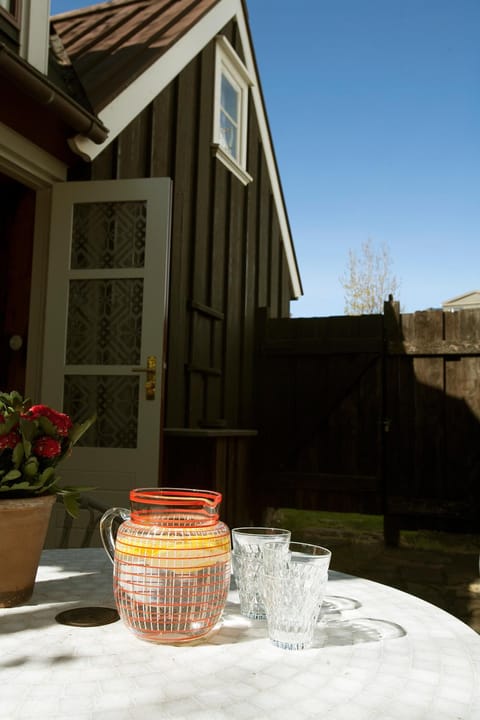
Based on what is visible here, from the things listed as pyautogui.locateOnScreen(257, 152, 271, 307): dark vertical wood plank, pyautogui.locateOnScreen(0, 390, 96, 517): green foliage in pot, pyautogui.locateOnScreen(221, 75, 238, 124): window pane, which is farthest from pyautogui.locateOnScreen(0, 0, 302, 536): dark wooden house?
pyautogui.locateOnScreen(0, 390, 96, 517): green foliage in pot

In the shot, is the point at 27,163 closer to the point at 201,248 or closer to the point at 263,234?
the point at 201,248

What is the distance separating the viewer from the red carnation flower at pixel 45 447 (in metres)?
0.93

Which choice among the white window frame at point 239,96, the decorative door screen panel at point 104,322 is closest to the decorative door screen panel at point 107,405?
the decorative door screen panel at point 104,322

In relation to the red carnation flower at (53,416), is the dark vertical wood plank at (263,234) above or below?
above

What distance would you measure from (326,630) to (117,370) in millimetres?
2794

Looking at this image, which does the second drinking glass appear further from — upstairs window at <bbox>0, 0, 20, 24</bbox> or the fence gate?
the fence gate

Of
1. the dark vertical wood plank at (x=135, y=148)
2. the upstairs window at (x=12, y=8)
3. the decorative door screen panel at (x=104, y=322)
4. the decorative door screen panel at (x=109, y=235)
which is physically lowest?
the decorative door screen panel at (x=104, y=322)

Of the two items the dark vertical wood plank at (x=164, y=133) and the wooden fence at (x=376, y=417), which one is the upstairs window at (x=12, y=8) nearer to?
the dark vertical wood plank at (x=164, y=133)

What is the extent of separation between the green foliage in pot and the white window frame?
473 cm

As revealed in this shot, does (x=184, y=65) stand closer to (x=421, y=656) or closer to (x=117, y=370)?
(x=117, y=370)

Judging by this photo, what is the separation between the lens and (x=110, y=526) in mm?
854

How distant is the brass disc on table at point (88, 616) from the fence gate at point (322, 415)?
419 cm

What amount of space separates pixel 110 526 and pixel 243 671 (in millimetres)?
288

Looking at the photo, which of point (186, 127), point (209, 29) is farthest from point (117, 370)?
point (209, 29)
